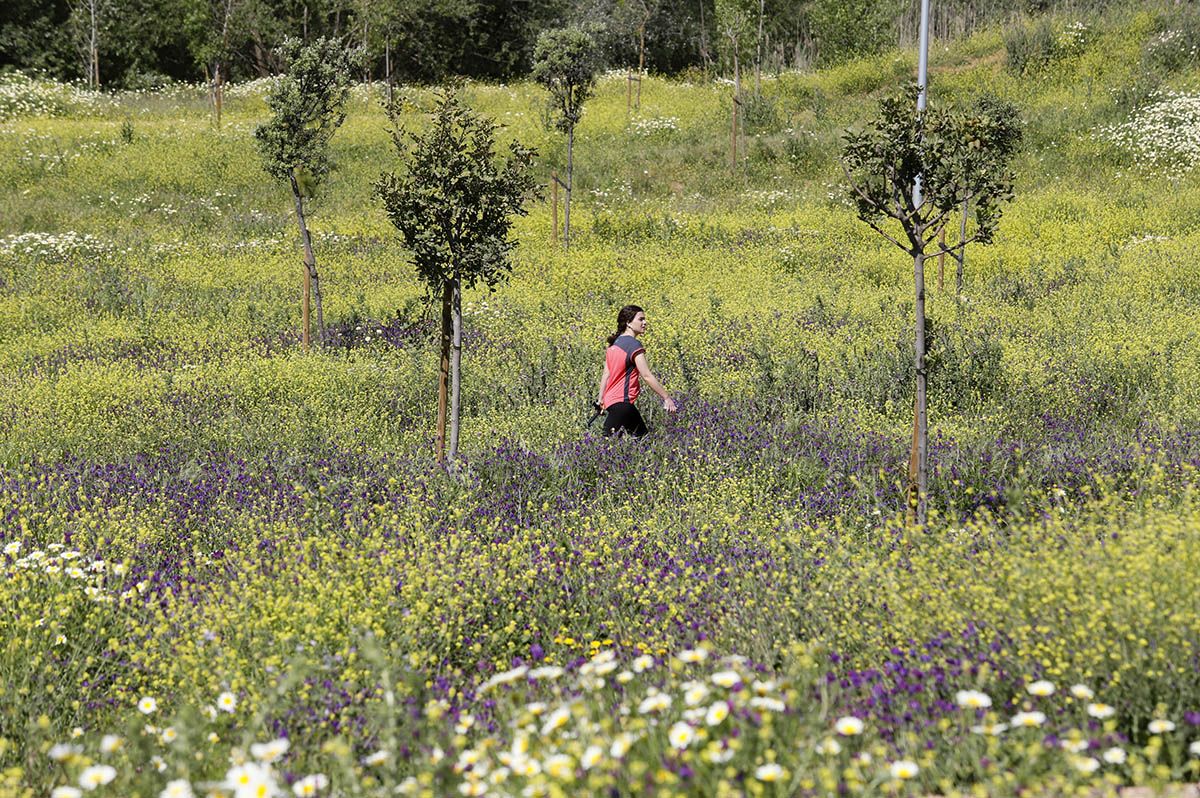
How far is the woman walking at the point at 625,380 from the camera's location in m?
7.95

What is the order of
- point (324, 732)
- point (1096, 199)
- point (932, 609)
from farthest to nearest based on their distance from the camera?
point (1096, 199)
point (932, 609)
point (324, 732)

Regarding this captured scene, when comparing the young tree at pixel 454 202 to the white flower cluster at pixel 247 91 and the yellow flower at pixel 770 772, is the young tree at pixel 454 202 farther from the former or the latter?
the white flower cluster at pixel 247 91

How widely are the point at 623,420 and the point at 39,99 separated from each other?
109 ft

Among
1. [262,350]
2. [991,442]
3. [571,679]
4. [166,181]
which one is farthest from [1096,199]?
[166,181]

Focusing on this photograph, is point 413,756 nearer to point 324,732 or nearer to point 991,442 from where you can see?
point 324,732

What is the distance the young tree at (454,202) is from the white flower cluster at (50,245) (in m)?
14.0

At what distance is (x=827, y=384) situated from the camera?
365 inches

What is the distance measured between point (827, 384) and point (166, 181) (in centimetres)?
2130

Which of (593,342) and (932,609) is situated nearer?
(932,609)

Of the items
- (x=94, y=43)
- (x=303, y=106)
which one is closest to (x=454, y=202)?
(x=303, y=106)

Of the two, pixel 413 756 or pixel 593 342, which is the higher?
pixel 593 342

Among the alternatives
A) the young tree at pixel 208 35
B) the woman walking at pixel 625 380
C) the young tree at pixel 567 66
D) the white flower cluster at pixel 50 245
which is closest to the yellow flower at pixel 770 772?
the woman walking at pixel 625 380

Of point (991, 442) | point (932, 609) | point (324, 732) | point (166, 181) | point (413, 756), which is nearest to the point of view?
point (413, 756)

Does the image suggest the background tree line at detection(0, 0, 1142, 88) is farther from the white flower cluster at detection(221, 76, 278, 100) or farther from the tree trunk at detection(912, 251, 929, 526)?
the tree trunk at detection(912, 251, 929, 526)
